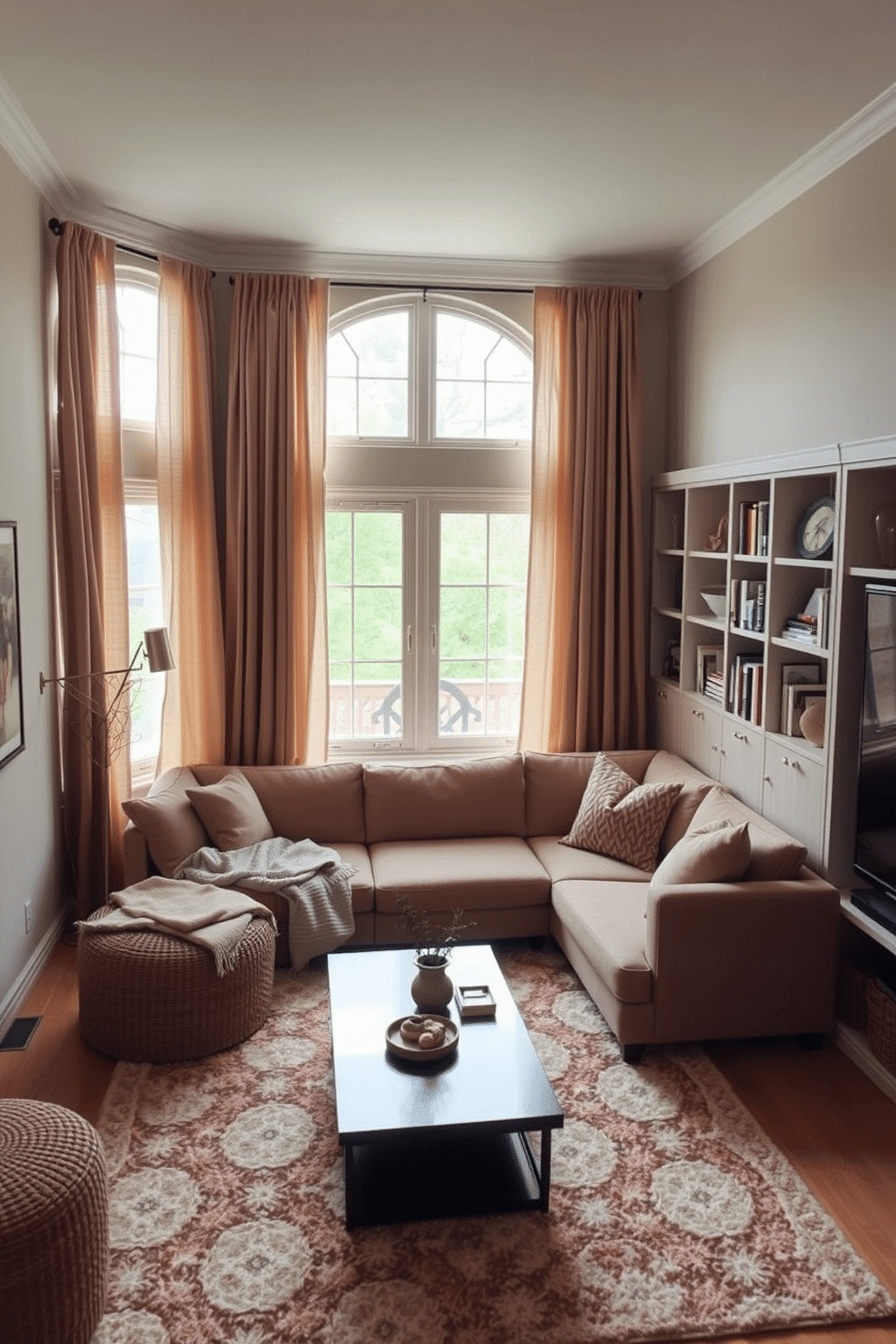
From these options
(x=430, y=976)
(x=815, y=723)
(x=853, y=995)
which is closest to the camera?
(x=430, y=976)

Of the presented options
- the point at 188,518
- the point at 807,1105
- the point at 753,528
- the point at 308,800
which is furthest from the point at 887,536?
the point at 188,518

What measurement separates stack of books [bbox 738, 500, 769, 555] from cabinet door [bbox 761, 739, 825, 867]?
807mm

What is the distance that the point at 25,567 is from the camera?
13.3 feet

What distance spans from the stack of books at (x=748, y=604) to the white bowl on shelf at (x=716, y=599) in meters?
0.14

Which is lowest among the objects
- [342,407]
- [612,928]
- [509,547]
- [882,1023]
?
[882,1023]

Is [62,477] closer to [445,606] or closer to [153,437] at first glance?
[153,437]

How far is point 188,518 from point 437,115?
226cm

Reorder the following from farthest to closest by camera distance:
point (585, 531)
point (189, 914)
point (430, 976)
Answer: point (585, 531) < point (189, 914) < point (430, 976)

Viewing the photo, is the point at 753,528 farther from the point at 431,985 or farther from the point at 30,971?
the point at 30,971

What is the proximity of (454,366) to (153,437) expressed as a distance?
157 centimetres

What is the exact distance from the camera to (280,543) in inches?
202

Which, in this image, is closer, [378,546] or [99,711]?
[99,711]

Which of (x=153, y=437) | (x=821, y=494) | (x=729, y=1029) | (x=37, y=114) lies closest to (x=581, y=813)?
(x=729, y=1029)

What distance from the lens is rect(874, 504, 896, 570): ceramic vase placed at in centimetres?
341
